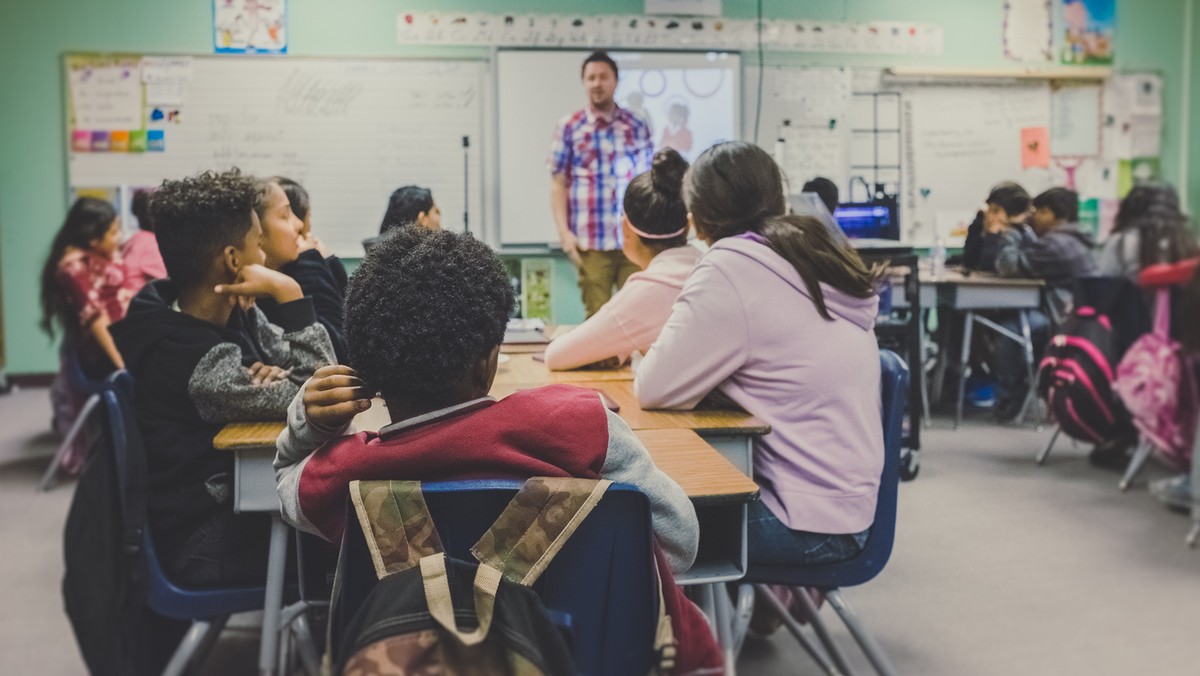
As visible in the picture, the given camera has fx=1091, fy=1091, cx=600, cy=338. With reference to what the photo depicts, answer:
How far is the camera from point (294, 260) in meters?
2.16

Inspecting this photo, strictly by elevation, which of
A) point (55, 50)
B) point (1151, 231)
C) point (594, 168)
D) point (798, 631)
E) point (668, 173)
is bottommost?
point (798, 631)

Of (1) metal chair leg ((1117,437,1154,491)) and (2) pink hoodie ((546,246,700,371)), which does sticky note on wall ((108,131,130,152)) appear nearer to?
(2) pink hoodie ((546,246,700,371))

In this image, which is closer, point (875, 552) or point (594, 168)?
point (875, 552)

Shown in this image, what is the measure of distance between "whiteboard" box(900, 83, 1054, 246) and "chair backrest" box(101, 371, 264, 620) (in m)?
5.02

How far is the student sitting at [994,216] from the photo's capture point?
4.93 metres

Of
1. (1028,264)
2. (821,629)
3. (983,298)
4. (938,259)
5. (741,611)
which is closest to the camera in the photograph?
(741,611)

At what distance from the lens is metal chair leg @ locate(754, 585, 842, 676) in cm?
193

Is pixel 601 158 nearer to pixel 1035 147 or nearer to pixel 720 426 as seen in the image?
pixel 1035 147

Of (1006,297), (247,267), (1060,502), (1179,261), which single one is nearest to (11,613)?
(247,267)

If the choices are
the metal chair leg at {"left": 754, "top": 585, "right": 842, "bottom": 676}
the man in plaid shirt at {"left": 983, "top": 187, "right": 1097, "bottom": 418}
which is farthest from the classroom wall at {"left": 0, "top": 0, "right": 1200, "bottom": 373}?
the metal chair leg at {"left": 754, "top": 585, "right": 842, "bottom": 676}

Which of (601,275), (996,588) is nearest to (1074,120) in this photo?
(601,275)

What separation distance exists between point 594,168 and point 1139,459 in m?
3.84

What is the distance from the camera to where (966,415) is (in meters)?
4.97

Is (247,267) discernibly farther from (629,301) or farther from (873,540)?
(873,540)
